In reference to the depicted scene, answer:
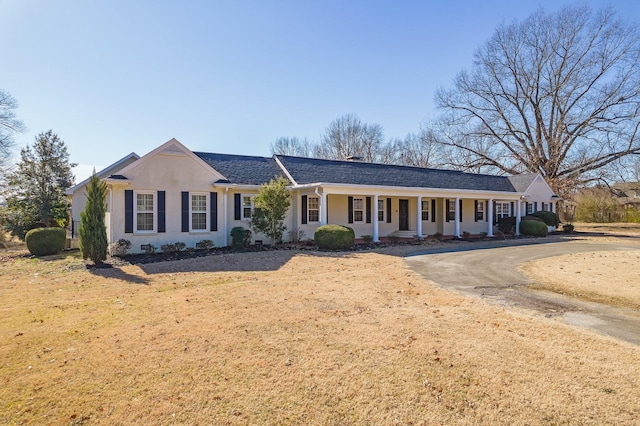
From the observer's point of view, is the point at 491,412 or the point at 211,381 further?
the point at 211,381

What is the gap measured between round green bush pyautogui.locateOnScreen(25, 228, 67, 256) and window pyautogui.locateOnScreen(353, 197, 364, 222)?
13866 millimetres

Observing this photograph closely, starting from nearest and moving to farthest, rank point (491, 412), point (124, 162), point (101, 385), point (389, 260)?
1. point (491, 412)
2. point (101, 385)
3. point (389, 260)
4. point (124, 162)

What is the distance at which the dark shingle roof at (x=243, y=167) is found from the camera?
58.8 feet

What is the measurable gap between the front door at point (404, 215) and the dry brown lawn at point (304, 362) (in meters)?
14.0

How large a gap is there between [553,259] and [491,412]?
39.9 ft

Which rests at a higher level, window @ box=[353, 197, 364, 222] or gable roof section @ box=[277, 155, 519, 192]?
gable roof section @ box=[277, 155, 519, 192]

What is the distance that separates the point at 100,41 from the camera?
37.3 feet

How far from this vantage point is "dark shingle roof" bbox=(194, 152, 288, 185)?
17922 mm

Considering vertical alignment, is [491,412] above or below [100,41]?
below

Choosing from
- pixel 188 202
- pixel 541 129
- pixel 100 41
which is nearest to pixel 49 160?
pixel 188 202

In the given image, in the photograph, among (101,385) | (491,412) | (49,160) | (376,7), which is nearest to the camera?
(491,412)

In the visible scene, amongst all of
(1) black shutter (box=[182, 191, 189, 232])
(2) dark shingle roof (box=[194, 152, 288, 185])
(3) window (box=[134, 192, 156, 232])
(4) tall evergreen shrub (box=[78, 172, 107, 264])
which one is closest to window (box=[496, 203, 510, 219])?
(2) dark shingle roof (box=[194, 152, 288, 185])

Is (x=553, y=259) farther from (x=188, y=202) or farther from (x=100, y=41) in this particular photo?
(x=100, y=41)

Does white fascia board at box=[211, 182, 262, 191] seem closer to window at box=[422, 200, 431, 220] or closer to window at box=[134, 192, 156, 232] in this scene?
window at box=[134, 192, 156, 232]
